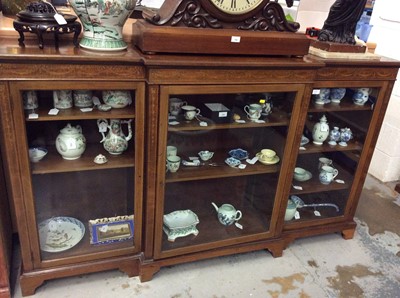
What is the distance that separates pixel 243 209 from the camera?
1.84 meters

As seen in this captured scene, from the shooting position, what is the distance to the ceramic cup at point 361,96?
1.72m

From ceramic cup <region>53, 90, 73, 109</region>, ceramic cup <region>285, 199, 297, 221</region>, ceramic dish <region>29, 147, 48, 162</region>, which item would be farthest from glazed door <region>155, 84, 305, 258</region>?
ceramic dish <region>29, 147, 48, 162</region>

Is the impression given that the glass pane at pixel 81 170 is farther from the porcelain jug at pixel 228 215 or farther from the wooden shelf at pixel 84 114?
the porcelain jug at pixel 228 215

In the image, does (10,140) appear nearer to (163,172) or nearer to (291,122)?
(163,172)

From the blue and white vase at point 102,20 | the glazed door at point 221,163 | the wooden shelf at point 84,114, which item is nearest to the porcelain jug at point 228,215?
the glazed door at point 221,163

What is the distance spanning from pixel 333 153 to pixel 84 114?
128 centimetres

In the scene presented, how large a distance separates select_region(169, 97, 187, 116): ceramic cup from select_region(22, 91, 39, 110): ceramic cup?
470 millimetres

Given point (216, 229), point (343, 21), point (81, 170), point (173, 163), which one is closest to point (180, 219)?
point (216, 229)

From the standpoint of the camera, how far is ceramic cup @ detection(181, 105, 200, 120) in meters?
1.45

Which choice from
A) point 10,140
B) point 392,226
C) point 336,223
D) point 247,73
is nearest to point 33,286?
point 10,140

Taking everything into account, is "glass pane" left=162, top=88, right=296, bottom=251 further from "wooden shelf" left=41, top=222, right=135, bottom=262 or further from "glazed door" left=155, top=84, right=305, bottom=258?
"wooden shelf" left=41, top=222, right=135, bottom=262

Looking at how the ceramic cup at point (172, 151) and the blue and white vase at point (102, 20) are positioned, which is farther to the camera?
the ceramic cup at point (172, 151)

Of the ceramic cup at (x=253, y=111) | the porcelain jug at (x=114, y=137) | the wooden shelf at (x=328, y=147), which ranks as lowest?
the wooden shelf at (x=328, y=147)

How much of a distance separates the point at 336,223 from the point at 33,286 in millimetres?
1491
